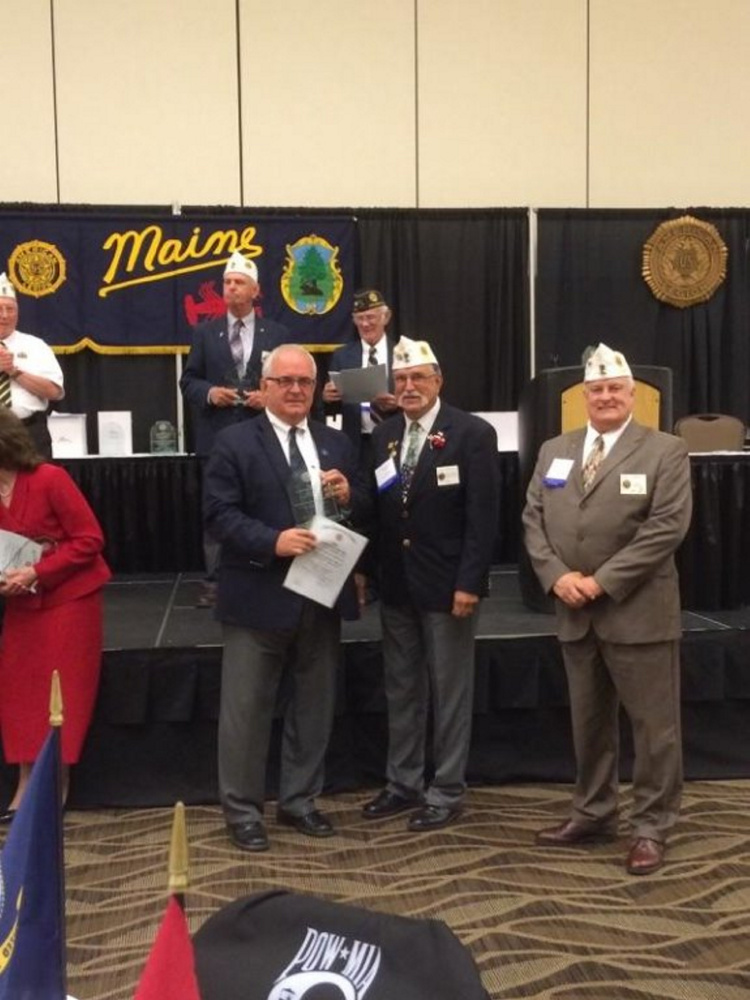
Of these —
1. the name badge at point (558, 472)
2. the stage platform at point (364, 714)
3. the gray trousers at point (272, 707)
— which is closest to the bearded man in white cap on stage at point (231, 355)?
the stage platform at point (364, 714)

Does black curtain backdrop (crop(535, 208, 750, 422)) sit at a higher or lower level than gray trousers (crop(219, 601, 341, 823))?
higher

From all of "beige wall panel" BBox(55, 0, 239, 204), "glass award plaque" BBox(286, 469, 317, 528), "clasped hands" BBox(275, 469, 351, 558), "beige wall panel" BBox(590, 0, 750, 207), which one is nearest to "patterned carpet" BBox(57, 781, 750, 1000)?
"clasped hands" BBox(275, 469, 351, 558)

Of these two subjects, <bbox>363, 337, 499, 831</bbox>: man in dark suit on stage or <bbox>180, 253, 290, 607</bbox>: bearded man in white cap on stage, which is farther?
<bbox>180, 253, 290, 607</bbox>: bearded man in white cap on stage

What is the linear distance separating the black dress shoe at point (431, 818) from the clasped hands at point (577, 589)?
0.90 meters

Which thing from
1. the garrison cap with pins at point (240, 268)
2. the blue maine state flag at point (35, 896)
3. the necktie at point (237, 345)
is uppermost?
the garrison cap with pins at point (240, 268)

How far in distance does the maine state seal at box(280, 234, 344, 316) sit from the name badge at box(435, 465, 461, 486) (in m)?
3.71

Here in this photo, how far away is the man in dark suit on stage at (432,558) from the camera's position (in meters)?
3.68

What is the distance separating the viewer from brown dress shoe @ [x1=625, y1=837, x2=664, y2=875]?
11.0ft

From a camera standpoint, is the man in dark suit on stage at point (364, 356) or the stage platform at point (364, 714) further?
the man in dark suit on stage at point (364, 356)

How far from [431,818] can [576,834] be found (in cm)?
49

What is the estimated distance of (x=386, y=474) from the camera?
3770mm

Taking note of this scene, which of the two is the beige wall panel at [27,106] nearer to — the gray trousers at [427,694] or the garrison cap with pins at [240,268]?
the garrison cap with pins at [240,268]

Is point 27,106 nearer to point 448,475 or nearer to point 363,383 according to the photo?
point 363,383

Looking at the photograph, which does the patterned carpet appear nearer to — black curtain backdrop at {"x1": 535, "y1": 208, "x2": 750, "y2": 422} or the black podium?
the black podium
